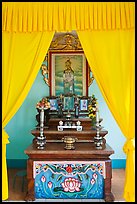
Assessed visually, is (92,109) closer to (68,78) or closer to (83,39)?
(68,78)

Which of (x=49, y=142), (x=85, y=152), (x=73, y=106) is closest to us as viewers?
(x=85, y=152)

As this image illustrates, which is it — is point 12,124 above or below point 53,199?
above

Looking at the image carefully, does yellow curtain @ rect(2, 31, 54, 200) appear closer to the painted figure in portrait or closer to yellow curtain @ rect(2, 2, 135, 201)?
yellow curtain @ rect(2, 2, 135, 201)

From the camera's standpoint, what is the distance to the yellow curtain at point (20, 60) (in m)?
2.84

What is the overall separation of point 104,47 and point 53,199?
2.01 m

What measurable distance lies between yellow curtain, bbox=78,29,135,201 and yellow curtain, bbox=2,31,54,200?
51cm

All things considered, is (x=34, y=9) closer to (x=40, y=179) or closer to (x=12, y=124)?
(x=40, y=179)

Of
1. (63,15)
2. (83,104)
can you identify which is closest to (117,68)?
(63,15)

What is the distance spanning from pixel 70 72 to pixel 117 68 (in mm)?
2283

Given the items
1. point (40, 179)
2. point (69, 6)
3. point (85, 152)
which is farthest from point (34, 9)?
point (40, 179)

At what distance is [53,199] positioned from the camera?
10.7ft

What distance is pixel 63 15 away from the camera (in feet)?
9.33

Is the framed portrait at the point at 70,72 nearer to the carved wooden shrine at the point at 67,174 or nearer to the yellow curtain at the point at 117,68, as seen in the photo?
the carved wooden shrine at the point at 67,174

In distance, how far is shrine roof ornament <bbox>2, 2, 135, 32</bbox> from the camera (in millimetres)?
2822
